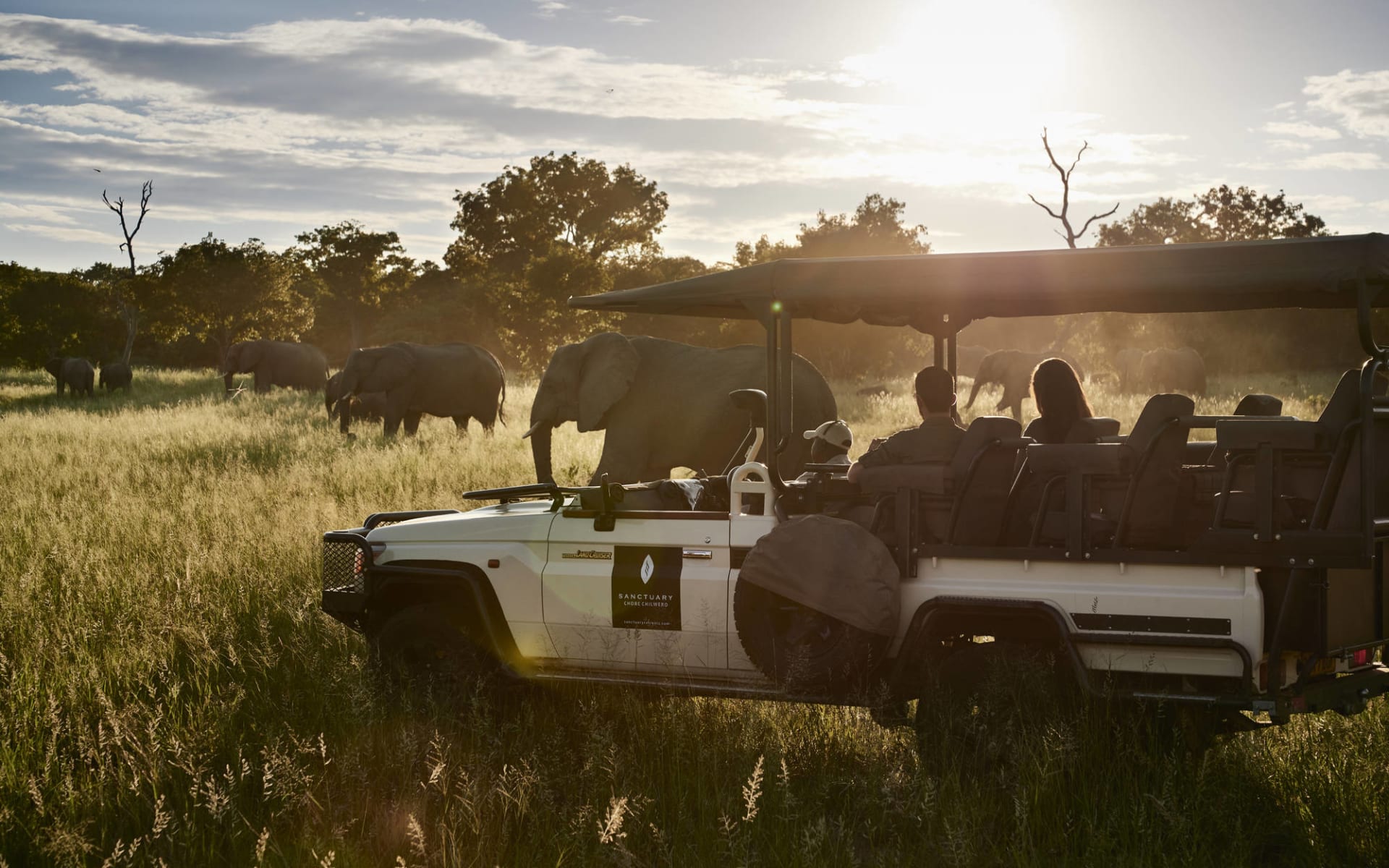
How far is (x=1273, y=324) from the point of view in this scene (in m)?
53.2

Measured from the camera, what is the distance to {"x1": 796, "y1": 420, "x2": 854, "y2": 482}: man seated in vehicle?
6257 millimetres

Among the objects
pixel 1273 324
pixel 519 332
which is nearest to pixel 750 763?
pixel 519 332

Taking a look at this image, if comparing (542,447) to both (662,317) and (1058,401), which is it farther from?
(662,317)

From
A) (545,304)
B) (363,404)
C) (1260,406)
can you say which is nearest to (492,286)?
(545,304)

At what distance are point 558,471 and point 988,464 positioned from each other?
12.5 meters

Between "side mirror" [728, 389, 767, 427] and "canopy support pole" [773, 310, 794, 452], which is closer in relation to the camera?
"canopy support pole" [773, 310, 794, 452]

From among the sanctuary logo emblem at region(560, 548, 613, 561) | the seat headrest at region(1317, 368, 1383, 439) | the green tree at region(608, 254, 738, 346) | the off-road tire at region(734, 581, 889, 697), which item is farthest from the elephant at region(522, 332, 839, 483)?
the green tree at region(608, 254, 738, 346)

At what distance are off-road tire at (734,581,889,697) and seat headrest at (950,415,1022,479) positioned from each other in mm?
832

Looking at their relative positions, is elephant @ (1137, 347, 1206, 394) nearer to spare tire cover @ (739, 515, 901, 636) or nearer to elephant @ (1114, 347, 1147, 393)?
elephant @ (1114, 347, 1147, 393)

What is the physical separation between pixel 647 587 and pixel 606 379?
8503 mm

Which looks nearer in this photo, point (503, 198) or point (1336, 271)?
point (1336, 271)

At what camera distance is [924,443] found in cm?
578

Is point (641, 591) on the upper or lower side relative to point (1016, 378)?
lower

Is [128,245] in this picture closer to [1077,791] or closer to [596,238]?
[596,238]
